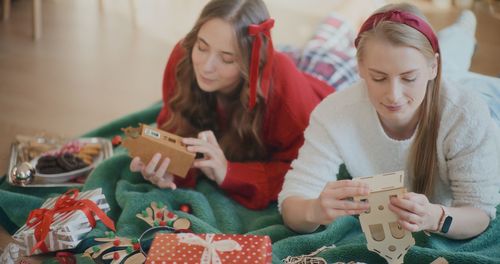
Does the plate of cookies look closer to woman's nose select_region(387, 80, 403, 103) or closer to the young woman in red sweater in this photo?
the young woman in red sweater

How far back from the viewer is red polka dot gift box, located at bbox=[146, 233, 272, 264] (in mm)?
1301

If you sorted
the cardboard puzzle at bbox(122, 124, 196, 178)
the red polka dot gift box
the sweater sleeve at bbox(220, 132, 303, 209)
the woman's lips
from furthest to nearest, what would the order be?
the sweater sleeve at bbox(220, 132, 303, 209) < the cardboard puzzle at bbox(122, 124, 196, 178) < the woman's lips < the red polka dot gift box

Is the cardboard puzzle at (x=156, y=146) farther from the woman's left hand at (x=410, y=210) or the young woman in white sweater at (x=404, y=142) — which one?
the woman's left hand at (x=410, y=210)

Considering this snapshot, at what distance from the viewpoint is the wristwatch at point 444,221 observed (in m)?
1.45

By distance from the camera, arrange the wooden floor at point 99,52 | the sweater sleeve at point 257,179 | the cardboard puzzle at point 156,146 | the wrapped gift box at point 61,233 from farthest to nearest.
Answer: the wooden floor at point 99,52, the sweater sleeve at point 257,179, the cardboard puzzle at point 156,146, the wrapped gift box at point 61,233

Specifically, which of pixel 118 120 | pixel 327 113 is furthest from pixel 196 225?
pixel 118 120

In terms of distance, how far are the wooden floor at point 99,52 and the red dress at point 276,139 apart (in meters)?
0.75

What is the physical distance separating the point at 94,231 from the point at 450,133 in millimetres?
872

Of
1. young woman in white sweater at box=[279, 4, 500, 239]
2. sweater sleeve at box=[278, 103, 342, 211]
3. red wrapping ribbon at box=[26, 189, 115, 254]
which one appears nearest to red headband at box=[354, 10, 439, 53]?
young woman in white sweater at box=[279, 4, 500, 239]

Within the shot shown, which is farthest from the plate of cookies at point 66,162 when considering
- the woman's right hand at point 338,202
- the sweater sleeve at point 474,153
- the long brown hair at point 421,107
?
the sweater sleeve at point 474,153

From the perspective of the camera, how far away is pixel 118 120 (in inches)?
91.1

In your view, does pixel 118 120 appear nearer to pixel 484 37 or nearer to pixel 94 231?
pixel 94 231

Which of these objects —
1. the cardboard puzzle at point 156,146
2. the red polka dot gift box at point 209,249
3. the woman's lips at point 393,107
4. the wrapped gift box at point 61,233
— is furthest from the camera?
the cardboard puzzle at point 156,146

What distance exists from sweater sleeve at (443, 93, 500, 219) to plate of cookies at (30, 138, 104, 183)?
3.52 ft
